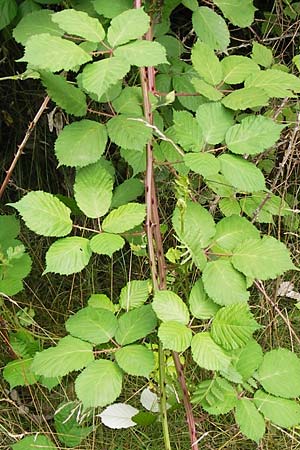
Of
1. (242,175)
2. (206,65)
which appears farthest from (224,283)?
(206,65)

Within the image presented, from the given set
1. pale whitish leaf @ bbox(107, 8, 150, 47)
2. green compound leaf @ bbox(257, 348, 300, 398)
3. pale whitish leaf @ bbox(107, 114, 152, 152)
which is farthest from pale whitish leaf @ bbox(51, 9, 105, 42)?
green compound leaf @ bbox(257, 348, 300, 398)

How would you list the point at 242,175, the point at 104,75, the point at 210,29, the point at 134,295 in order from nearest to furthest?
the point at 104,75, the point at 242,175, the point at 134,295, the point at 210,29

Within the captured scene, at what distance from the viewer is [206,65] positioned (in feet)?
3.59

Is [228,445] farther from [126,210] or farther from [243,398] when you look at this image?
[126,210]

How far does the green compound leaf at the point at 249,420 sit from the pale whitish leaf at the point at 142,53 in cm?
→ 58

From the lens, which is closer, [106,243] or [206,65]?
[106,243]

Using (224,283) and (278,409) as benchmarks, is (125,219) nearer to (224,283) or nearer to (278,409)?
(224,283)

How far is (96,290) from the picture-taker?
65.9 inches

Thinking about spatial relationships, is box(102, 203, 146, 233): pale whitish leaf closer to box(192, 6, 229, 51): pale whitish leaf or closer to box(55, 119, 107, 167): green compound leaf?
box(55, 119, 107, 167): green compound leaf

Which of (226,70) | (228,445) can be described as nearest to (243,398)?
(228,445)

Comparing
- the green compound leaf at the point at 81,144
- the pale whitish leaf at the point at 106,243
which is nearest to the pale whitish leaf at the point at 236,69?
the green compound leaf at the point at 81,144

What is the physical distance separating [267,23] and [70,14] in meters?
0.97

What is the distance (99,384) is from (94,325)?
0.12m

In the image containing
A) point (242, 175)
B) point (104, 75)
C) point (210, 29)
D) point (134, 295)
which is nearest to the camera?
point (104, 75)
